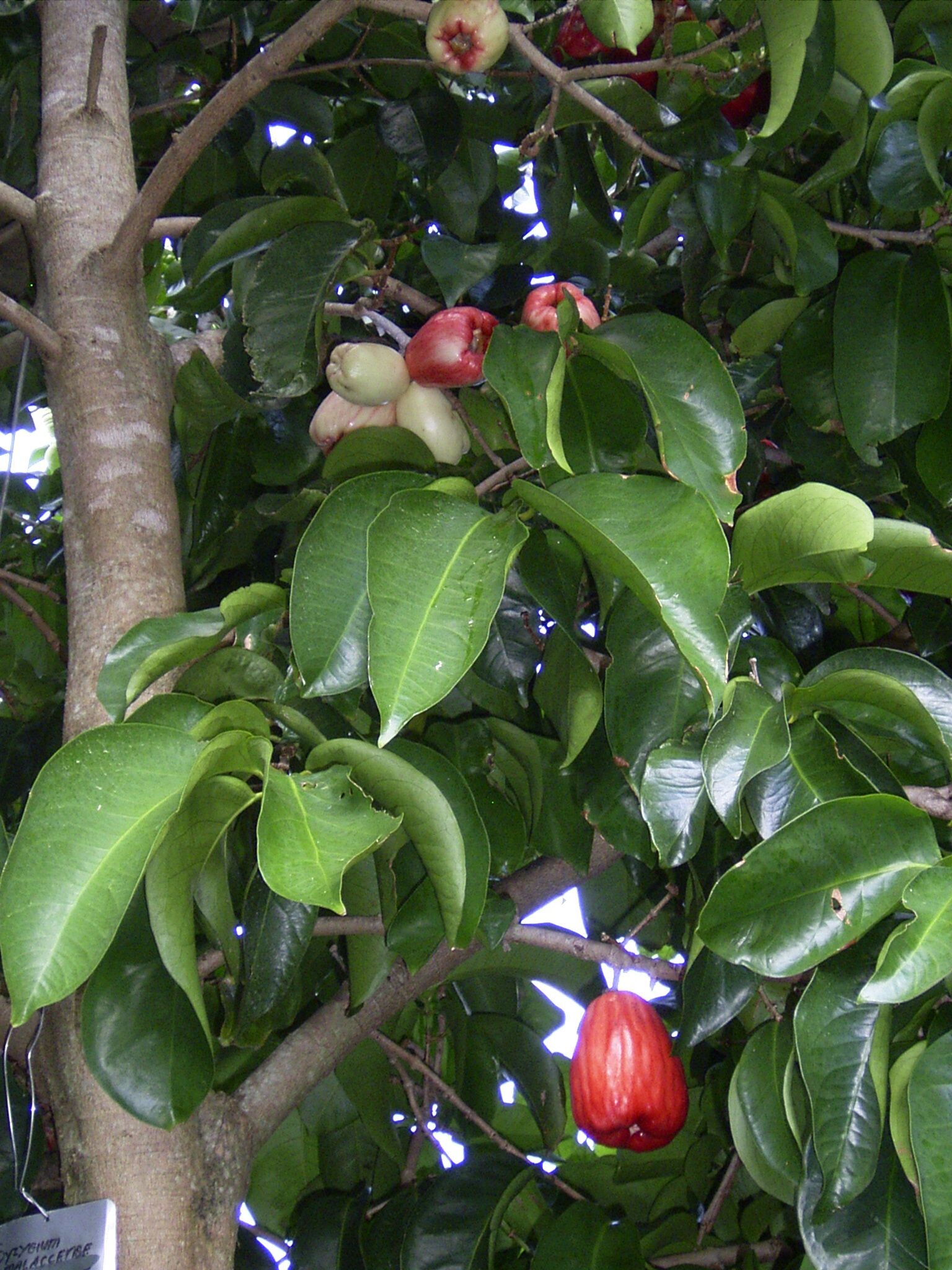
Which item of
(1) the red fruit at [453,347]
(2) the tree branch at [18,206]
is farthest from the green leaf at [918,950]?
(2) the tree branch at [18,206]

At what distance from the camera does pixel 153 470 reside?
1043mm

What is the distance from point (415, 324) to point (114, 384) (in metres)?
0.42

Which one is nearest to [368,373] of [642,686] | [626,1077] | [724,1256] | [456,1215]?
[642,686]

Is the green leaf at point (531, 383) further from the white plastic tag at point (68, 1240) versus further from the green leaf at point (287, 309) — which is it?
the white plastic tag at point (68, 1240)

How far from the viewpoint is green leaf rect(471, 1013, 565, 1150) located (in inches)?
53.3

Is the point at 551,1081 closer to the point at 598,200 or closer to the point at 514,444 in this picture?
the point at 514,444

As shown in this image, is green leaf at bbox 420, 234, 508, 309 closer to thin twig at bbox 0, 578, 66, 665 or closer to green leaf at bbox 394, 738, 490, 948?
green leaf at bbox 394, 738, 490, 948

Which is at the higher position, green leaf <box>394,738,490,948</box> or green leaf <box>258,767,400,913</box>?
green leaf <box>258,767,400,913</box>

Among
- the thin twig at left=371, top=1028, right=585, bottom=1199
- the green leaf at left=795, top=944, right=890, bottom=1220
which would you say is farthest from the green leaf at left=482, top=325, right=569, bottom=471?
the thin twig at left=371, top=1028, right=585, bottom=1199

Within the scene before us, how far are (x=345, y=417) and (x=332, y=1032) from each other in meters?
0.53

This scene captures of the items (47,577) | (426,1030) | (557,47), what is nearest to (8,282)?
(47,577)

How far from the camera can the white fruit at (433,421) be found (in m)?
1.02

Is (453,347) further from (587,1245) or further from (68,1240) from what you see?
(587,1245)

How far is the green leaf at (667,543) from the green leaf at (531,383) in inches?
1.5
